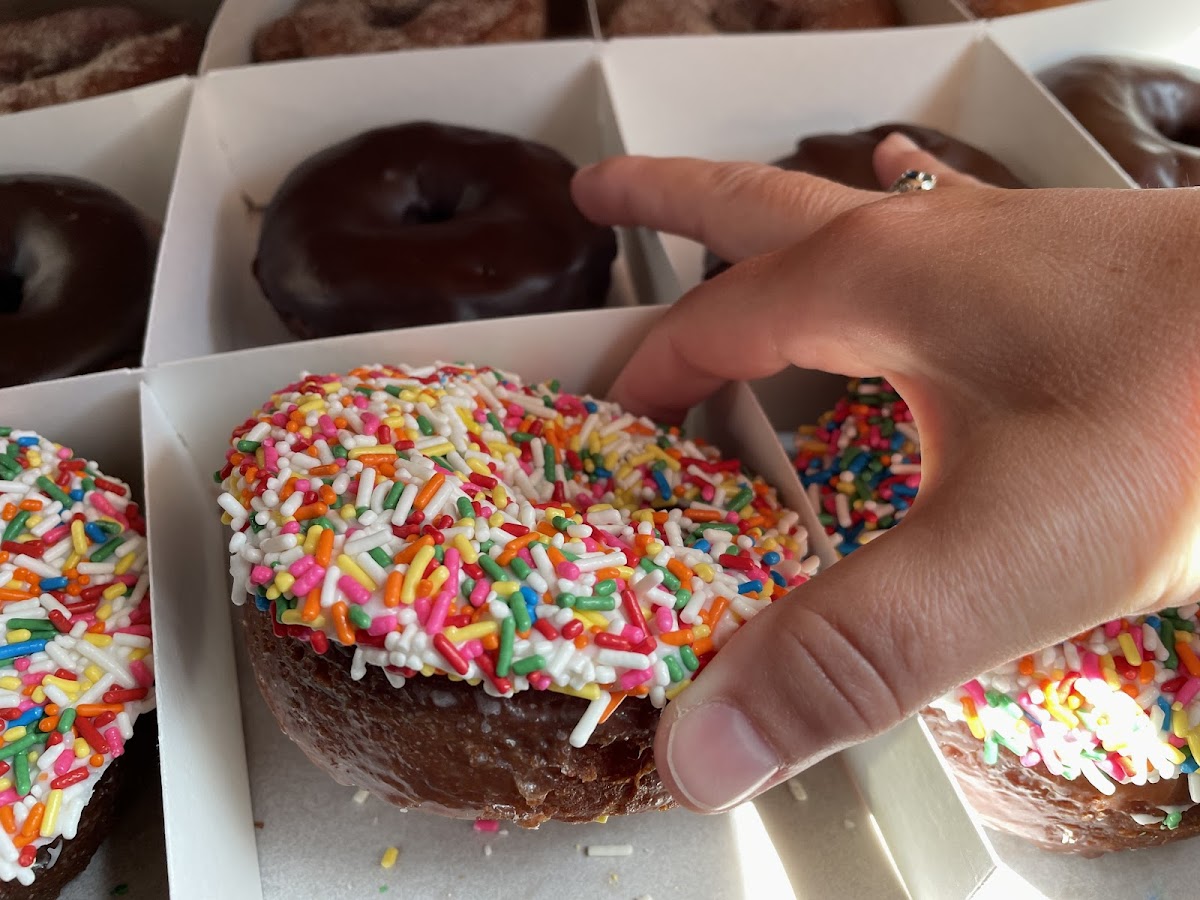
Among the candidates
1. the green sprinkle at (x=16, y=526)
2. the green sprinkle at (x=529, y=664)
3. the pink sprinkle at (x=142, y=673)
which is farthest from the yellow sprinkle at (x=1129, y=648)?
the green sprinkle at (x=16, y=526)

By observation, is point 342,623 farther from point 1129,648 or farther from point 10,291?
point 10,291

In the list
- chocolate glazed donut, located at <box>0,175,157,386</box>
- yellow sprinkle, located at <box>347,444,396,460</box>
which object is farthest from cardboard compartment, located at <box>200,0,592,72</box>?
yellow sprinkle, located at <box>347,444,396,460</box>

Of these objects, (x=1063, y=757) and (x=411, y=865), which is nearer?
(x=1063, y=757)

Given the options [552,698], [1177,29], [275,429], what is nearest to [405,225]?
[275,429]

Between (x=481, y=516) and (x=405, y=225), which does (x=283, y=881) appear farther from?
(x=405, y=225)

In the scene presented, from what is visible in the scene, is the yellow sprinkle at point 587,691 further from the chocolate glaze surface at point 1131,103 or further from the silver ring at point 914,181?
the chocolate glaze surface at point 1131,103

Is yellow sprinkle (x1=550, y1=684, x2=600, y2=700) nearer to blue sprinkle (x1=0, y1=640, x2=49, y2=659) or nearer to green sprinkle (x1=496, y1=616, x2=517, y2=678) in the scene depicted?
green sprinkle (x1=496, y1=616, x2=517, y2=678)
